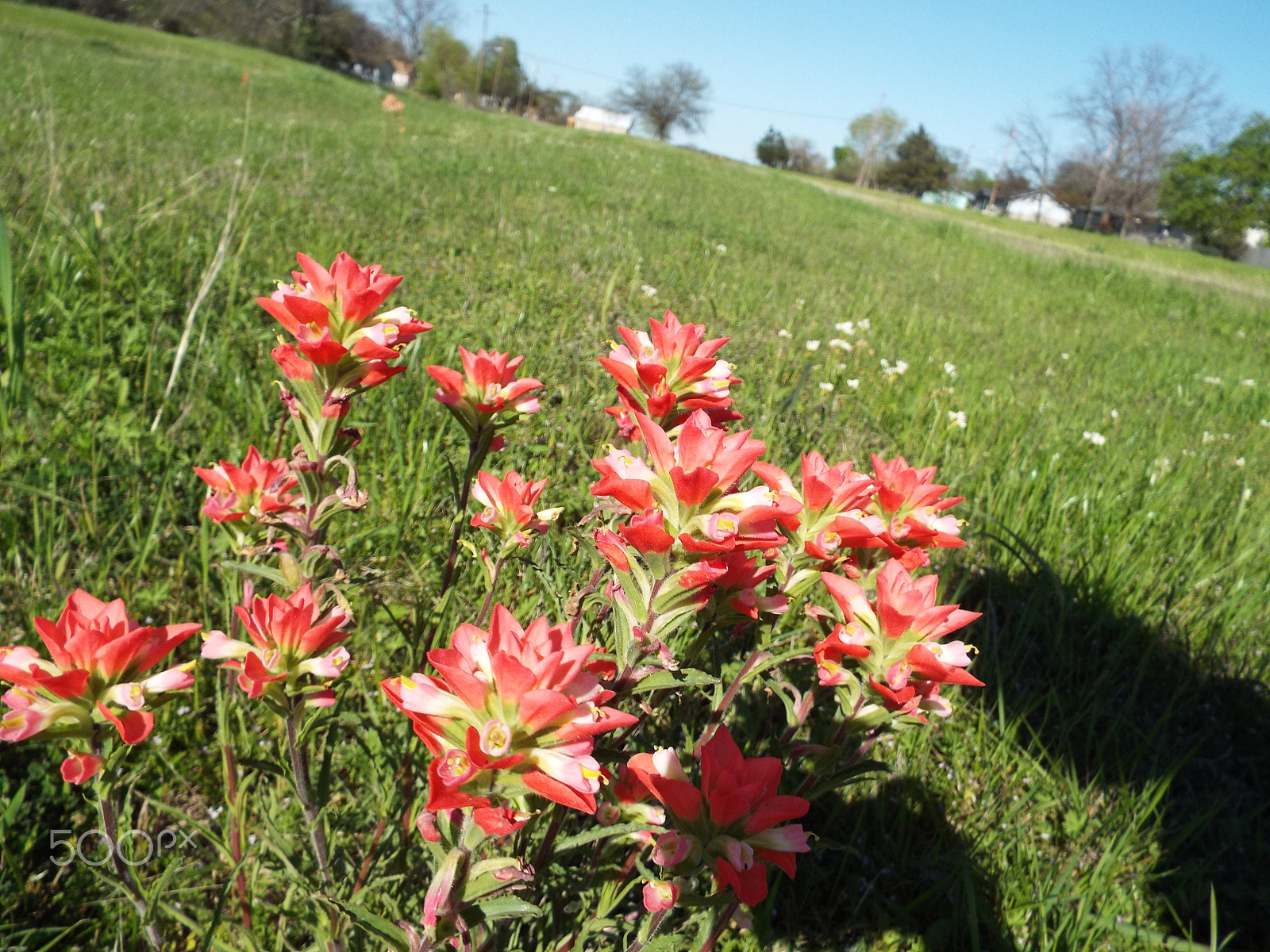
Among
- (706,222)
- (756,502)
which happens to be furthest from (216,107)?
(756,502)

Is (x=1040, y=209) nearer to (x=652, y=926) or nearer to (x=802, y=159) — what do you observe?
(x=802, y=159)

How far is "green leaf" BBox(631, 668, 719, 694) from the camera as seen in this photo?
2.53 ft

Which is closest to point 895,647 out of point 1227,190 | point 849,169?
point 1227,190

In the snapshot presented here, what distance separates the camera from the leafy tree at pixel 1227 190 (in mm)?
41219

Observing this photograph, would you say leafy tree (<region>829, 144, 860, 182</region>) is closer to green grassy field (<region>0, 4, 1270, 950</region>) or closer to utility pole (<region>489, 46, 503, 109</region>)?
utility pole (<region>489, 46, 503, 109</region>)

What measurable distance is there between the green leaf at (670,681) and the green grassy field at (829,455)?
408mm

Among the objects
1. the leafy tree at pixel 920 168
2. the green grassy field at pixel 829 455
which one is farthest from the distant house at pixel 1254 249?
the green grassy field at pixel 829 455

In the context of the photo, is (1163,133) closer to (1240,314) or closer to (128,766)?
(1240,314)

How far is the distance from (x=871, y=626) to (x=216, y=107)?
15.2 metres

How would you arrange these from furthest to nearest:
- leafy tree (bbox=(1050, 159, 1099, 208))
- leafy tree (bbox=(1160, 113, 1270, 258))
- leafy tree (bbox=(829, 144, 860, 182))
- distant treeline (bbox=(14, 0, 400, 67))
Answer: leafy tree (bbox=(829, 144, 860, 182))
leafy tree (bbox=(1050, 159, 1099, 208))
leafy tree (bbox=(1160, 113, 1270, 258))
distant treeline (bbox=(14, 0, 400, 67))

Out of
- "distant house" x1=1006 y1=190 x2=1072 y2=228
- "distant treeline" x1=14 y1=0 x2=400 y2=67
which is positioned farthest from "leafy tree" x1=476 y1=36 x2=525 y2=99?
"distant house" x1=1006 y1=190 x2=1072 y2=228

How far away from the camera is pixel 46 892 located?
4.08 feet

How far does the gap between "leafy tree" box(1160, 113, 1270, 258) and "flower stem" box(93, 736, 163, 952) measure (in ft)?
189

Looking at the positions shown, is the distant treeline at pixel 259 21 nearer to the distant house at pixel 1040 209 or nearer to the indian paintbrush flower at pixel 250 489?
the indian paintbrush flower at pixel 250 489
